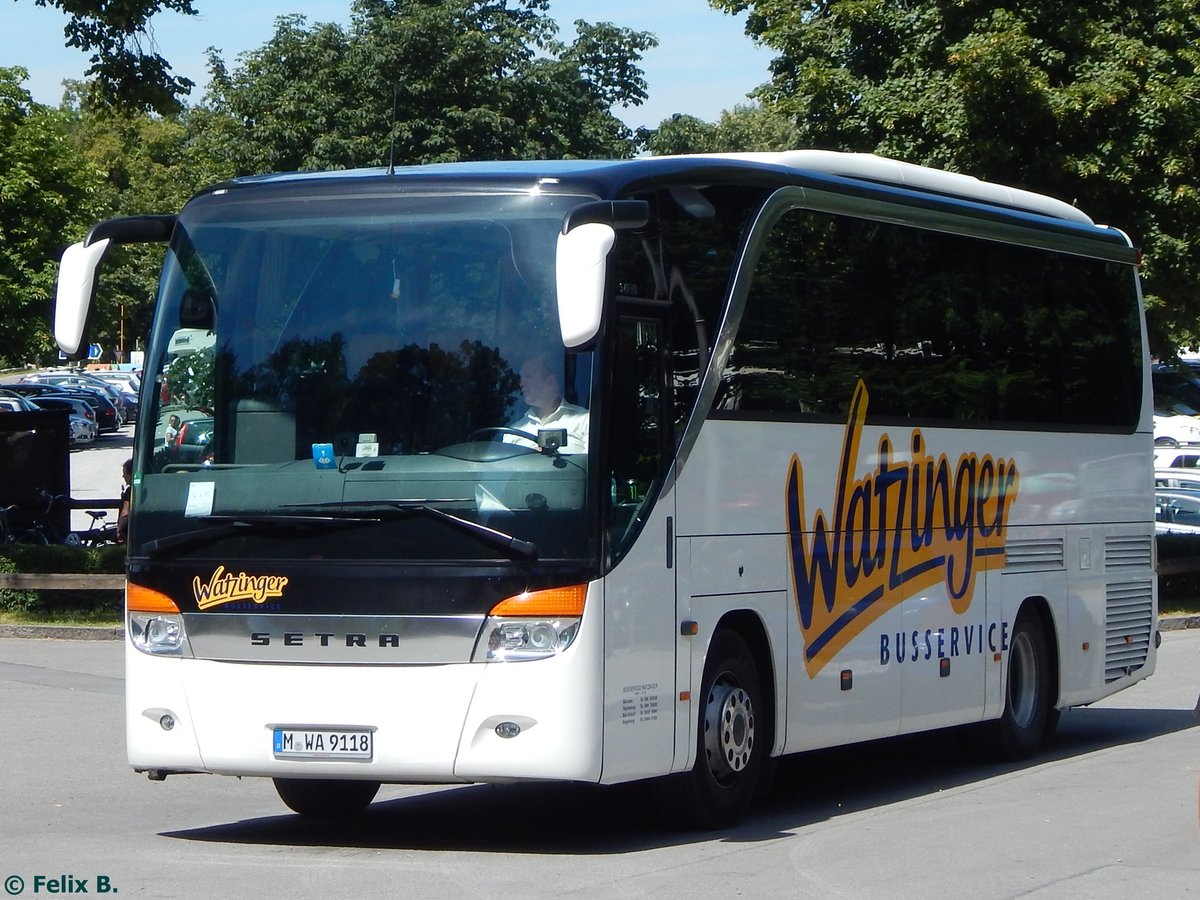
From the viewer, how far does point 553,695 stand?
8.60m

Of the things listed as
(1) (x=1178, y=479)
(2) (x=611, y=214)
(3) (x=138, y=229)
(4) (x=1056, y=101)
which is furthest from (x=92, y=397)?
(2) (x=611, y=214)

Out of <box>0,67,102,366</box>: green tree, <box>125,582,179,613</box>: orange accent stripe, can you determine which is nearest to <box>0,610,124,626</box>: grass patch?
<box>125,582,179,613</box>: orange accent stripe

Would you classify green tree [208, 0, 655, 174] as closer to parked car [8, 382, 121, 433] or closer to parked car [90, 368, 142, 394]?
parked car [8, 382, 121, 433]

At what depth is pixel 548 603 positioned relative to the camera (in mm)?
8648

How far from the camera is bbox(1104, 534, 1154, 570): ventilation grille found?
14.5m

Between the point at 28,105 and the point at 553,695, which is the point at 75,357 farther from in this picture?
the point at 28,105

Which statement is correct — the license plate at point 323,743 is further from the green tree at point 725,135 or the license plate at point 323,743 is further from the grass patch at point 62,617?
the green tree at point 725,135

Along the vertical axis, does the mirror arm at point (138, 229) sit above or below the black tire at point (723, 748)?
above

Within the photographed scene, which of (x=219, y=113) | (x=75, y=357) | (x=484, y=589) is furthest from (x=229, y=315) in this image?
(x=219, y=113)

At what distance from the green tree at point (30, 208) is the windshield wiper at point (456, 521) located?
5037 cm

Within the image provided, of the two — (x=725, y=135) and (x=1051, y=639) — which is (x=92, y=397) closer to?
(x=725, y=135)

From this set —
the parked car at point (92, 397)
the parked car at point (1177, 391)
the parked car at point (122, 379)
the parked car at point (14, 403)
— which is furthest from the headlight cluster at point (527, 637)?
the parked car at point (122, 379)

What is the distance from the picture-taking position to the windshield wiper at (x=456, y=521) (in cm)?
864

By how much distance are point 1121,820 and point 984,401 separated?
3537mm
